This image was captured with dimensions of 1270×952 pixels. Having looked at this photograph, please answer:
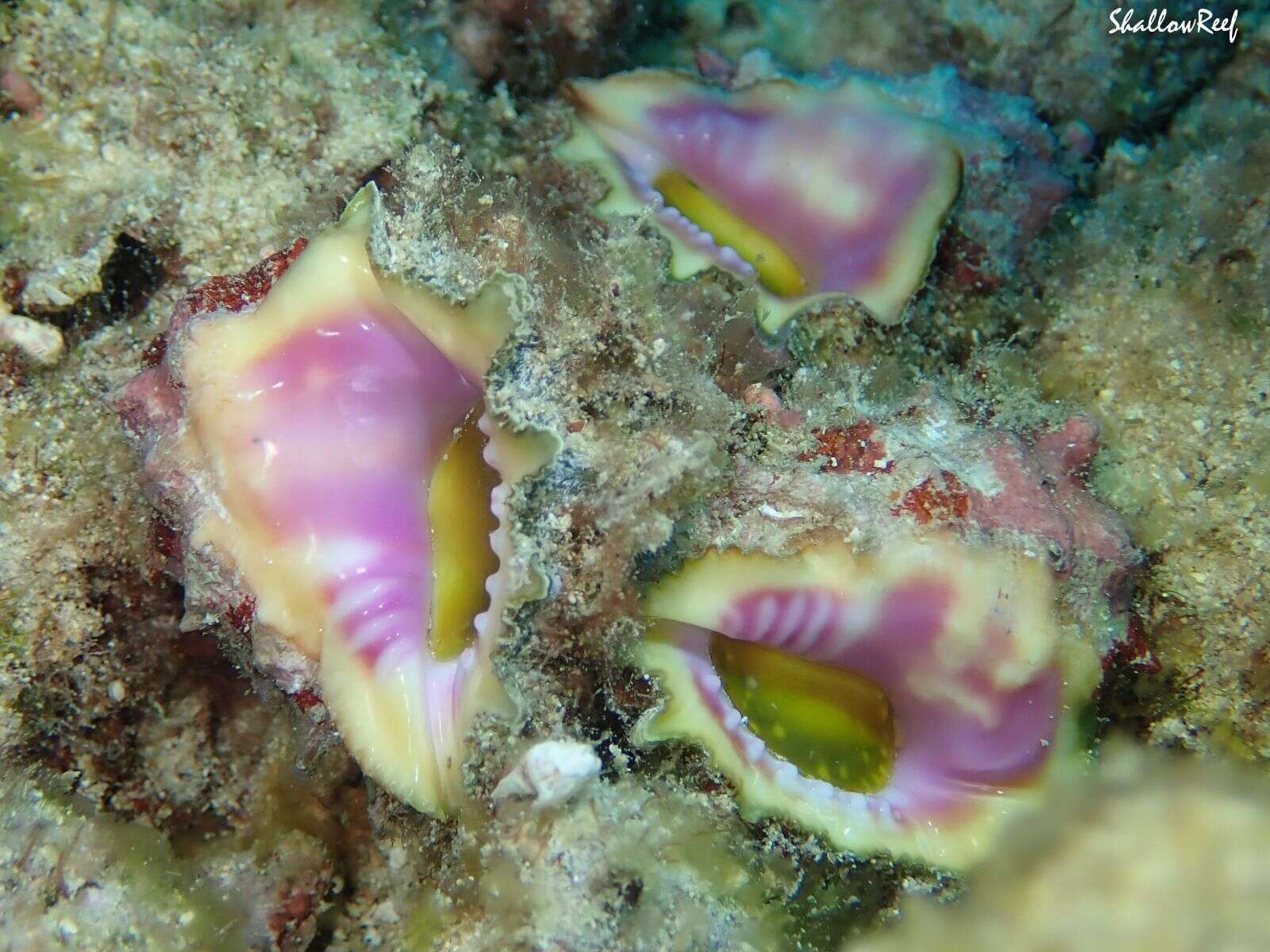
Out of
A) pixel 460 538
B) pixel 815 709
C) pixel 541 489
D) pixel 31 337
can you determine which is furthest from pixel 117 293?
pixel 815 709

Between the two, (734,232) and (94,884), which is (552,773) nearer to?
(94,884)

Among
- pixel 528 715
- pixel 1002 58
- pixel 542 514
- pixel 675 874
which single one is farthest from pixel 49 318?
pixel 1002 58

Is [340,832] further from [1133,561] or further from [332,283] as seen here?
[1133,561]

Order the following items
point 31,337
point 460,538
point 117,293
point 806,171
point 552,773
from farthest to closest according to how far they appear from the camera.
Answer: point 806,171 → point 117,293 → point 31,337 → point 460,538 → point 552,773

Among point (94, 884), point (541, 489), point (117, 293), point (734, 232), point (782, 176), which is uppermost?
point (782, 176)

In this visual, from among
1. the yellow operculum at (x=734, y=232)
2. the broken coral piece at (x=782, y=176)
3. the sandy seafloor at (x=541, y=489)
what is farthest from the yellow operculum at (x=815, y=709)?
the yellow operculum at (x=734, y=232)

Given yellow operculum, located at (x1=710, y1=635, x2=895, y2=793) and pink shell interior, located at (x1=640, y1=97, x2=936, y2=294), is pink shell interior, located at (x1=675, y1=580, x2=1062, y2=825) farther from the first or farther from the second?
pink shell interior, located at (x1=640, y1=97, x2=936, y2=294)
